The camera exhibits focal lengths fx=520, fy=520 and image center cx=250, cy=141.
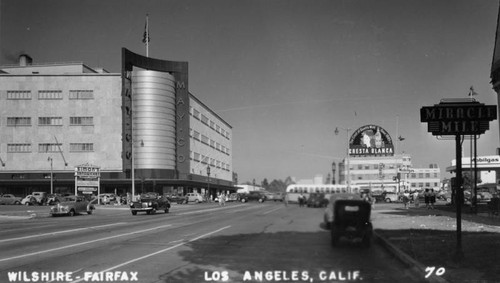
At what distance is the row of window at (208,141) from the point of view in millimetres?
104750

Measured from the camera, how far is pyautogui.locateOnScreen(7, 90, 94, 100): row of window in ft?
292

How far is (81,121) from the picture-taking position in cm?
8988

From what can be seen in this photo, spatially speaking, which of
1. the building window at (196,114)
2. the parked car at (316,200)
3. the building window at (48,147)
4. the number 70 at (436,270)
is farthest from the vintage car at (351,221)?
the building window at (196,114)

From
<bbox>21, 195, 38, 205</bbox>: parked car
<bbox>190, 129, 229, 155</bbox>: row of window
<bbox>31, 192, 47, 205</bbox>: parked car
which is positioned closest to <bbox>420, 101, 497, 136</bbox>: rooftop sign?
<bbox>31, 192, 47, 205</bbox>: parked car

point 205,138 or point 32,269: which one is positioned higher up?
point 205,138

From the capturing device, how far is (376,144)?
2681cm

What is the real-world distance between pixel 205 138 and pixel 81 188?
63.6m

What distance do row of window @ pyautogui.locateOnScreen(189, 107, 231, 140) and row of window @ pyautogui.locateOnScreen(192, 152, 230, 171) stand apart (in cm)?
747

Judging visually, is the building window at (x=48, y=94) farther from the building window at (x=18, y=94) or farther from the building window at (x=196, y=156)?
the building window at (x=196, y=156)

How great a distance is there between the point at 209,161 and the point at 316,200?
109 meters

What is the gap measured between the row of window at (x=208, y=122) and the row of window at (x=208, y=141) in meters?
3.16

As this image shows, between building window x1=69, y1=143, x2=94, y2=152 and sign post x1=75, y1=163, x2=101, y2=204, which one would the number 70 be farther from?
building window x1=69, y1=143, x2=94, y2=152

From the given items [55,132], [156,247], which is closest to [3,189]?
[55,132]

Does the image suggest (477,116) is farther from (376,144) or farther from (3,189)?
(3,189)
